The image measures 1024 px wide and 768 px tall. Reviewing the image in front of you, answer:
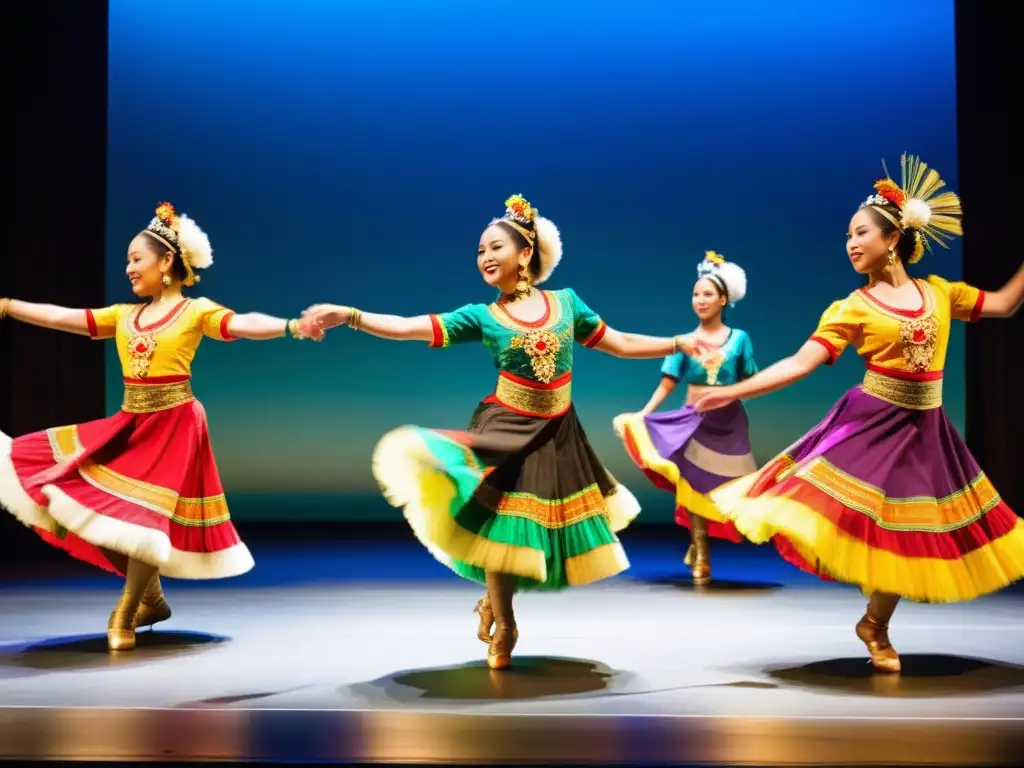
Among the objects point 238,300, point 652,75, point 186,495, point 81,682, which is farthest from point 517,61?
point 81,682

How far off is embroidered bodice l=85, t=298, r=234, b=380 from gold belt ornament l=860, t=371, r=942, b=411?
1912 mm

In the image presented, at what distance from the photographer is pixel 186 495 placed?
384 cm

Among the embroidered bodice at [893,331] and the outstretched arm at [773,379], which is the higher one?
the embroidered bodice at [893,331]

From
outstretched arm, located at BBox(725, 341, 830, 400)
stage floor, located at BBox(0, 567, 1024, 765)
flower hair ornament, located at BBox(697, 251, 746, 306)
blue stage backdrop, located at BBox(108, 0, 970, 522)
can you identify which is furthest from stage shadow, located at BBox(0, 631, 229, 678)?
blue stage backdrop, located at BBox(108, 0, 970, 522)

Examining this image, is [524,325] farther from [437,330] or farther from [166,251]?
[166,251]

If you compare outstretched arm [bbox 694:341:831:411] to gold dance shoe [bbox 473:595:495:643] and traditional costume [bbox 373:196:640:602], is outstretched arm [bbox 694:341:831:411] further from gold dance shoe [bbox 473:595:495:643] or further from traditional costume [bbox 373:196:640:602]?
gold dance shoe [bbox 473:595:495:643]

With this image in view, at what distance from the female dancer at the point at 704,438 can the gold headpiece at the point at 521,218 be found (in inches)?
72.9

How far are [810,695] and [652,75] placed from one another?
4.83 m

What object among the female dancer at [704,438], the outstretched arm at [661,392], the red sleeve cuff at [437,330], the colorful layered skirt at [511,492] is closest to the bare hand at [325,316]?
the red sleeve cuff at [437,330]

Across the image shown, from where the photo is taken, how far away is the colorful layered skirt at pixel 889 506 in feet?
10.6

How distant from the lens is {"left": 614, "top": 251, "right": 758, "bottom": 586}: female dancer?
538cm

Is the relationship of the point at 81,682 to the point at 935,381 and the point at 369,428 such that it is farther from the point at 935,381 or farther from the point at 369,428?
the point at 369,428

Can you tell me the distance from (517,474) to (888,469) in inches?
38.5

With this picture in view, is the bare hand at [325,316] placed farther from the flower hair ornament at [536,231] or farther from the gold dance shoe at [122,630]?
the gold dance shoe at [122,630]
